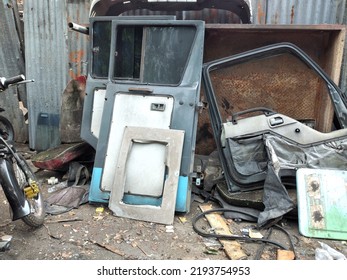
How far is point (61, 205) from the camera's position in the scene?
304 cm

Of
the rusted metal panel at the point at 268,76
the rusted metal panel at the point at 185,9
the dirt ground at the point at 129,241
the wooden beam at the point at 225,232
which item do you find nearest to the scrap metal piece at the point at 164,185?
the dirt ground at the point at 129,241

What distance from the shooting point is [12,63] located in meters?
4.72

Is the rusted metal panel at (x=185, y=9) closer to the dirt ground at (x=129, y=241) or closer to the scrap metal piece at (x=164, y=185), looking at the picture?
the scrap metal piece at (x=164, y=185)

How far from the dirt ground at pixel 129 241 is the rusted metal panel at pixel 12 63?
240cm

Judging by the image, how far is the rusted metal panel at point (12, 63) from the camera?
181 inches

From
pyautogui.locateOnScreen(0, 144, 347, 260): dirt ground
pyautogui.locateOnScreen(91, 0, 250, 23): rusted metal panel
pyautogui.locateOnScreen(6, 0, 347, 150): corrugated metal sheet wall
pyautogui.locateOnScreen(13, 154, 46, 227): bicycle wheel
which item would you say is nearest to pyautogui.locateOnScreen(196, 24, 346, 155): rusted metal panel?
pyautogui.locateOnScreen(91, 0, 250, 23): rusted metal panel

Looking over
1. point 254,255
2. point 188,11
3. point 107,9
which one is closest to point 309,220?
point 254,255

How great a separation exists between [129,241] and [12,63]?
3.65 m

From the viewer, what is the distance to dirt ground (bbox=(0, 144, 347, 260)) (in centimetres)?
230

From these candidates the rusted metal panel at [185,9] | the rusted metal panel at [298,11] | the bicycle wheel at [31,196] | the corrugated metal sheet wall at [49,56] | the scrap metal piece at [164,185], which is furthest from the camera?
the corrugated metal sheet wall at [49,56]

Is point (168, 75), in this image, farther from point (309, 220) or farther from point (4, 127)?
point (4, 127)

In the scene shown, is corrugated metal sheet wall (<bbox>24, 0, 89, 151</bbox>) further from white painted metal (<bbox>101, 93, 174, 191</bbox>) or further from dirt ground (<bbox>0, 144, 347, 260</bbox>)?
dirt ground (<bbox>0, 144, 347, 260</bbox>)

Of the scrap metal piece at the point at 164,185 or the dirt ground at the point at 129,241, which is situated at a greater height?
the scrap metal piece at the point at 164,185

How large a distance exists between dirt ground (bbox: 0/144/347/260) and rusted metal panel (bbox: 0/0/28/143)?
240 cm
